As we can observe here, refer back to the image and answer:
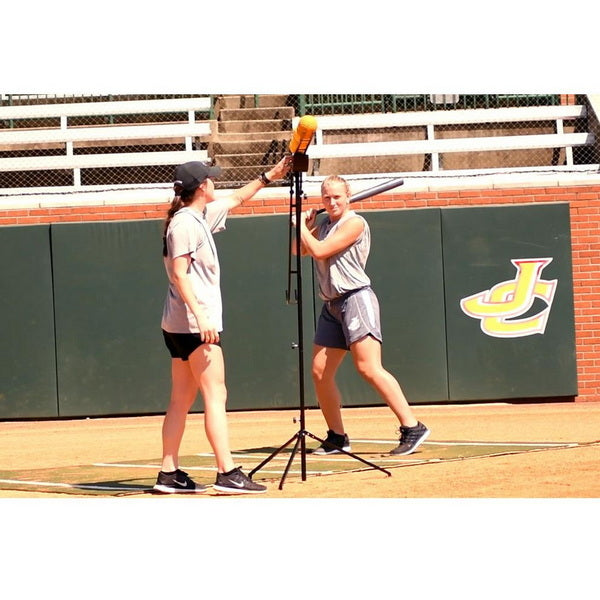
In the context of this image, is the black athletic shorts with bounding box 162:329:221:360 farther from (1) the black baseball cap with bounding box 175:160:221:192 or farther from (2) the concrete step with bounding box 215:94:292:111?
(2) the concrete step with bounding box 215:94:292:111

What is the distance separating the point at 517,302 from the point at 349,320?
19.0 ft

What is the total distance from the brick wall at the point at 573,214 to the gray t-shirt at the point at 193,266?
23.4 feet

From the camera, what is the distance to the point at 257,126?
715 inches

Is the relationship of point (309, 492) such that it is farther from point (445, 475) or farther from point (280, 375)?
point (280, 375)

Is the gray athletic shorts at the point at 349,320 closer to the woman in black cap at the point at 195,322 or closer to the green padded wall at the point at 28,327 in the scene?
the woman in black cap at the point at 195,322

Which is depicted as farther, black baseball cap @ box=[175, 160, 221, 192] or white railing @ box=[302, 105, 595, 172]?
white railing @ box=[302, 105, 595, 172]

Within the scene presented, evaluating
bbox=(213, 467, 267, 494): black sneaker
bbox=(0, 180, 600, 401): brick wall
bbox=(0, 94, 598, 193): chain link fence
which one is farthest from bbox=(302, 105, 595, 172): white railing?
bbox=(213, 467, 267, 494): black sneaker

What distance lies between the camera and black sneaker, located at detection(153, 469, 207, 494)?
6.68 metres

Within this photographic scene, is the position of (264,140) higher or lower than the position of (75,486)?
higher

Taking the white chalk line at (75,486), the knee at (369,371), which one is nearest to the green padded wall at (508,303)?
the knee at (369,371)

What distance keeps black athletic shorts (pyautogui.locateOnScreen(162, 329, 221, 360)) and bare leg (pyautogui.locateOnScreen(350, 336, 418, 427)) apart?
1.86m

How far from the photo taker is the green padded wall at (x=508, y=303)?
13.5 metres

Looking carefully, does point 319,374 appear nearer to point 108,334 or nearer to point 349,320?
point 349,320

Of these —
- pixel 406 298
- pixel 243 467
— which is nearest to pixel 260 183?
pixel 243 467
